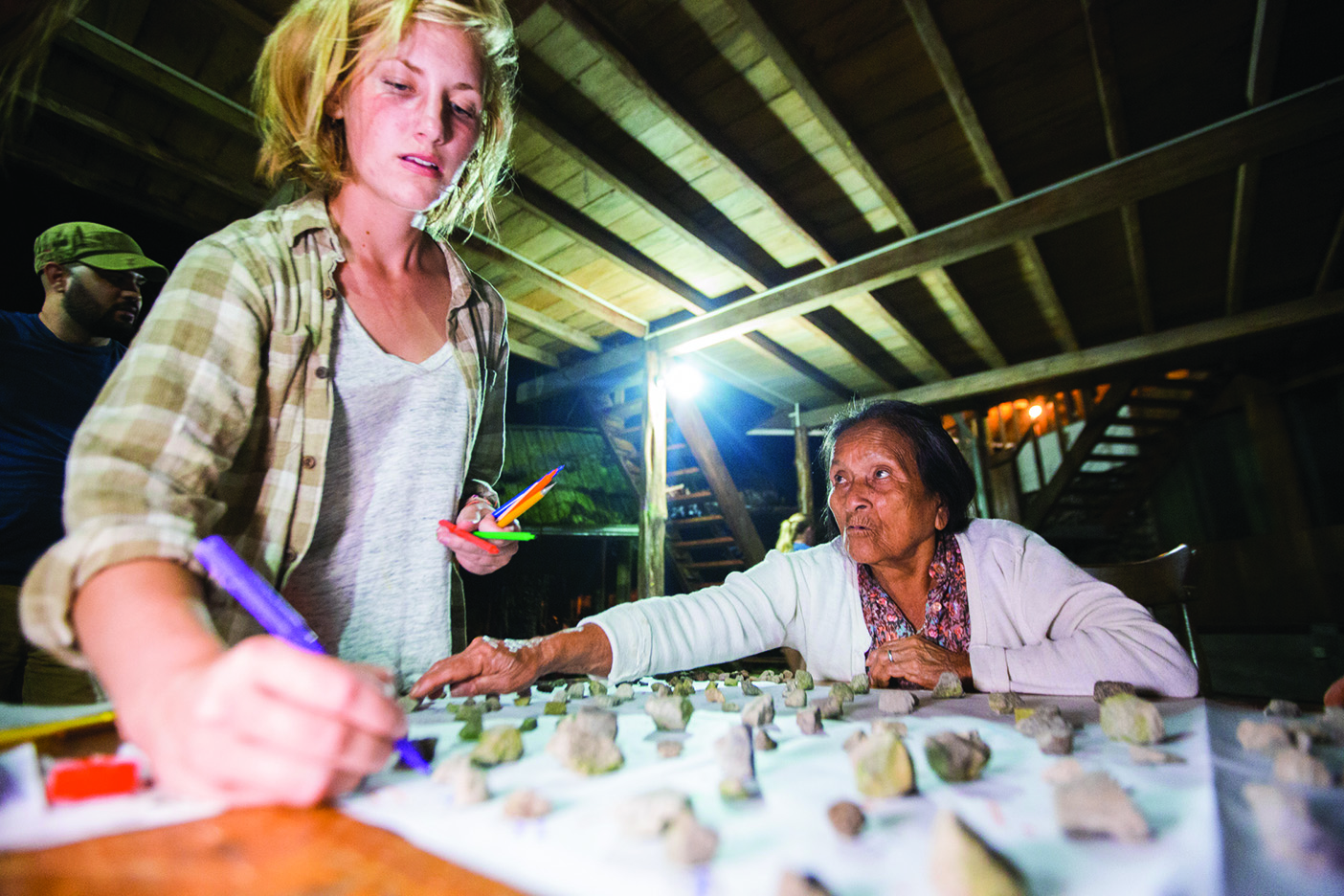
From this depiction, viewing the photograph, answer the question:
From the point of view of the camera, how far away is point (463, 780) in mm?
542

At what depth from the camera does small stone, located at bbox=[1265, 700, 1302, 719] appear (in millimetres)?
875

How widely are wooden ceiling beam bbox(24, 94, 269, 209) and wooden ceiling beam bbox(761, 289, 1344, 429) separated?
4.80 m

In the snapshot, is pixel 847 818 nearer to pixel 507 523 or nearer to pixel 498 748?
pixel 498 748

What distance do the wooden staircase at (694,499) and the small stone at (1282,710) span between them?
4.75 m

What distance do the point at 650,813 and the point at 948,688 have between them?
3.01 ft

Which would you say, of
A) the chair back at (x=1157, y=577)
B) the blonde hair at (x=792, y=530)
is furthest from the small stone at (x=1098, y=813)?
Answer: the blonde hair at (x=792, y=530)

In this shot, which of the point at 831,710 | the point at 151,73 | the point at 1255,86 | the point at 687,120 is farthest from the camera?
the point at 687,120

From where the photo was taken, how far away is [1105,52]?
253cm

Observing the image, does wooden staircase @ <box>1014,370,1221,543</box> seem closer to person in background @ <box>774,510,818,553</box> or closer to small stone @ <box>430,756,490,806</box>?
person in background @ <box>774,510,818,553</box>

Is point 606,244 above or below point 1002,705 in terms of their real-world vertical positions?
above

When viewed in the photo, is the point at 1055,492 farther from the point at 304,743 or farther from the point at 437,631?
the point at 304,743

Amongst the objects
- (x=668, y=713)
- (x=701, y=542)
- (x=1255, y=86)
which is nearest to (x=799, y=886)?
(x=668, y=713)

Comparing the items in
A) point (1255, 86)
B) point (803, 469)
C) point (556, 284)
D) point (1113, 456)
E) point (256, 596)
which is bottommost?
point (256, 596)

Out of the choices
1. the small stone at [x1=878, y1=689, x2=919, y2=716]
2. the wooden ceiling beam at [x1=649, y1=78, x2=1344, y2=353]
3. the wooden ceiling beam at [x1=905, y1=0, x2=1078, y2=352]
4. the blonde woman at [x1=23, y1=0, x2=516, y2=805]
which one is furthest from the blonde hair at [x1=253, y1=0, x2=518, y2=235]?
the wooden ceiling beam at [x1=649, y1=78, x2=1344, y2=353]
